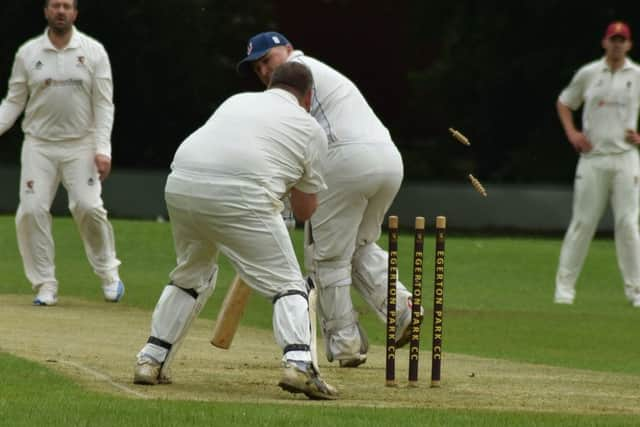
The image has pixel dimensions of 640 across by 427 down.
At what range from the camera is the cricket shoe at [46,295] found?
12.7 m

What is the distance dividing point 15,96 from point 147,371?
5.07 meters

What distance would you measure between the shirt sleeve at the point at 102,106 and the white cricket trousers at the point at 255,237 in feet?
15.5

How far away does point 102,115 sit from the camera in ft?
41.9

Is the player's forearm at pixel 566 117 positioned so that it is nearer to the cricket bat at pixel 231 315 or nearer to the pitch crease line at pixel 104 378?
the cricket bat at pixel 231 315

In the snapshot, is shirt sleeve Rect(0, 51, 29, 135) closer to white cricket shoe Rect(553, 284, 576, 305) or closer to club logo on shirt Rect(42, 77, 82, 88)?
club logo on shirt Rect(42, 77, 82, 88)

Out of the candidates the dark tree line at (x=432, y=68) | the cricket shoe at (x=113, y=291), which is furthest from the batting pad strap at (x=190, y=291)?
the dark tree line at (x=432, y=68)

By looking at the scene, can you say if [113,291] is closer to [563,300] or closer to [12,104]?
[12,104]

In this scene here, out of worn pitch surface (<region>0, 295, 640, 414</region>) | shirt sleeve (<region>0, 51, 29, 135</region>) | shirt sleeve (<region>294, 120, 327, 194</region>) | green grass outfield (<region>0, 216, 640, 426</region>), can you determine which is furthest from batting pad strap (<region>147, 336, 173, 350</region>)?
shirt sleeve (<region>0, 51, 29, 135</region>)

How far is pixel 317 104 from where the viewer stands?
9648mm

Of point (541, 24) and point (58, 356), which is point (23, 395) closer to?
point (58, 356)

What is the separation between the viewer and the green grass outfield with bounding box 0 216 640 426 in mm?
7141

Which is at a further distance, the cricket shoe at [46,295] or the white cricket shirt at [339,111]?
the cricket shoe at [46,295]

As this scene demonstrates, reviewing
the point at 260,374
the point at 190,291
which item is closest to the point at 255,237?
the point at 190,291

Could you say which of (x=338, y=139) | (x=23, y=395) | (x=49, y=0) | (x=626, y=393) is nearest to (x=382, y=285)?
(x=338, y=139)
